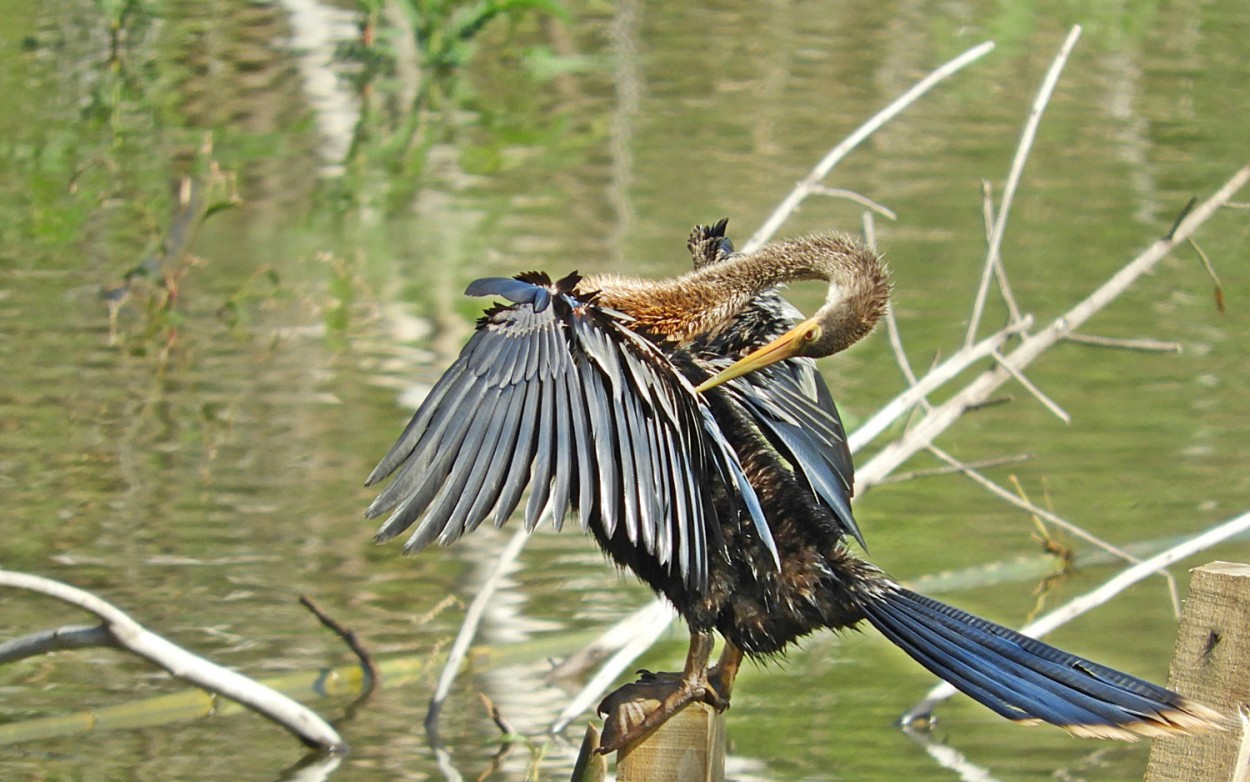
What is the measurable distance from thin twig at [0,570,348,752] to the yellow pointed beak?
1448 mm

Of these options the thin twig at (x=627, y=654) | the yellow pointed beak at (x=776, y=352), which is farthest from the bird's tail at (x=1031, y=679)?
the thin twig at (x=627, y=654)

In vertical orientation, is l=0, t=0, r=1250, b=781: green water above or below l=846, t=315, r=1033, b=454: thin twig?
below

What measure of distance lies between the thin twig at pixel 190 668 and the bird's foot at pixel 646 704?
4.36ft

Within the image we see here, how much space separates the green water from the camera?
4.98m

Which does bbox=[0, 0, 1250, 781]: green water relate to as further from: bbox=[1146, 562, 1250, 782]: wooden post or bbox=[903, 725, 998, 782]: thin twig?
bbox=[1146, 562, 1250, 782]: wooden post

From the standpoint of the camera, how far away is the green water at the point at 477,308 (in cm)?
498

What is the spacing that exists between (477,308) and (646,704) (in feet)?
18.4

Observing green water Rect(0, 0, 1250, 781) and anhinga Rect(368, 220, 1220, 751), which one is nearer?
anhinga Rect(368, 220, 1220, 751)

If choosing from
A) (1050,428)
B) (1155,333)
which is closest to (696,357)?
(1050,428)

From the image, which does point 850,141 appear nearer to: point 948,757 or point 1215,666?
point 948,757

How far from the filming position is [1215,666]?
8.34 ft

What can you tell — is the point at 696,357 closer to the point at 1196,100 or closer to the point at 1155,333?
the point at 1155,333

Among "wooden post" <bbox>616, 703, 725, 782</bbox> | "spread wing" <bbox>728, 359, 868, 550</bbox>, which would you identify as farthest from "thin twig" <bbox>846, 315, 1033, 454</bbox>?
"wooden post" <bbox>616, 703, 725, 782</bbox>

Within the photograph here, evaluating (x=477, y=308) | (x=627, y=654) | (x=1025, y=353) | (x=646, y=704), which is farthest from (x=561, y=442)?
(x=477, y=308)
